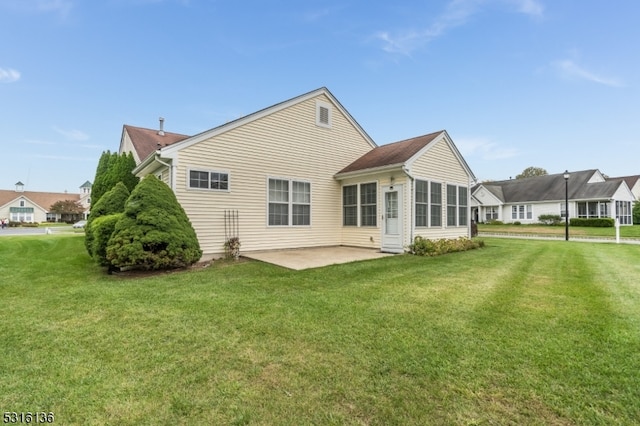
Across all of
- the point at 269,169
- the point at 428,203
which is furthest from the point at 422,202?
the point at 269,169

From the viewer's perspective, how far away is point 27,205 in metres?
53.6

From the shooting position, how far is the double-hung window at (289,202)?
1073 cm

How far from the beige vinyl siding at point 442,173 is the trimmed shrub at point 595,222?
20.7 metres

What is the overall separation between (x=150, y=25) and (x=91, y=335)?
13664 mm

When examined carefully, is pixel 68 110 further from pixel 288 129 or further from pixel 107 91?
pixel 288 129

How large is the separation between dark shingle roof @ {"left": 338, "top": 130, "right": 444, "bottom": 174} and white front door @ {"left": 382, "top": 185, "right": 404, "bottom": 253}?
1018mm

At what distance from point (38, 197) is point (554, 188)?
80553mm

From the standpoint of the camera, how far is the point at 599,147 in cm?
2297

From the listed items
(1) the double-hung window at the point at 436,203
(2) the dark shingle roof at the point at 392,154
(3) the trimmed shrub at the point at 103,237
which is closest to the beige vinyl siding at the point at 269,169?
(2) the dark shingle roof at the point at 392,154

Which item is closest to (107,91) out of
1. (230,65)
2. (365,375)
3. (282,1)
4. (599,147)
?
(230,65)

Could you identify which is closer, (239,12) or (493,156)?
(239,12)

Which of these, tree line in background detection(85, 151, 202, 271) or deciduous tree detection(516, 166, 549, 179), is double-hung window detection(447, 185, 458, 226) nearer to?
tree line in background detection(85, 151, 202, 271)

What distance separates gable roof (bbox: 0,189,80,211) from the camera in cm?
5251

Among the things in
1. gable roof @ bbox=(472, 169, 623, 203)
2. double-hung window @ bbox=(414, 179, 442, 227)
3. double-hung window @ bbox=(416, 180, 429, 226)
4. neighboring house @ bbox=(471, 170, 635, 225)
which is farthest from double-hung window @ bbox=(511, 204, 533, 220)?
double-hung window @ bbox=(416, 180, 429, 226)
